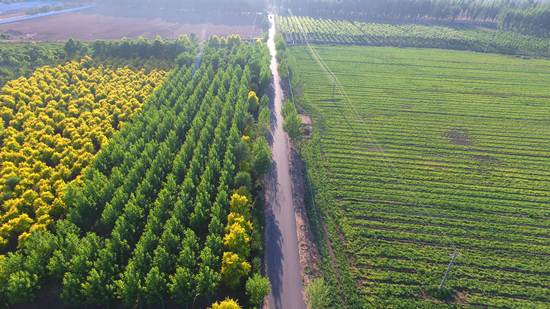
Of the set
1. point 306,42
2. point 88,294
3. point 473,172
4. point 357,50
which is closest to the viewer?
point 88,294

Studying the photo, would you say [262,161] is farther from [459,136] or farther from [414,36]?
[414,36]

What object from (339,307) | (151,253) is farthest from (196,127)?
(339,307)

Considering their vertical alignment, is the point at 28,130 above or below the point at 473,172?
above

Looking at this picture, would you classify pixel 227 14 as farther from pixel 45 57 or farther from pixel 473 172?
pixel 473 172

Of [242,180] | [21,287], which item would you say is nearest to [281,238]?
[242,180]

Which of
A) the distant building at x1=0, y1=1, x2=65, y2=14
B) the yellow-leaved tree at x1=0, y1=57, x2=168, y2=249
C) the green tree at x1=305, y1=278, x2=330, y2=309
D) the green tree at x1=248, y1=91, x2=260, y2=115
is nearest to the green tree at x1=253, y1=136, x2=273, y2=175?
the green tree at x1=305, y1=278, x2=330, y2=309

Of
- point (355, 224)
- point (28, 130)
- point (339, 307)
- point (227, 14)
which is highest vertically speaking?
point (227, 14)

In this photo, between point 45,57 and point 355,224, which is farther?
point 45,57
